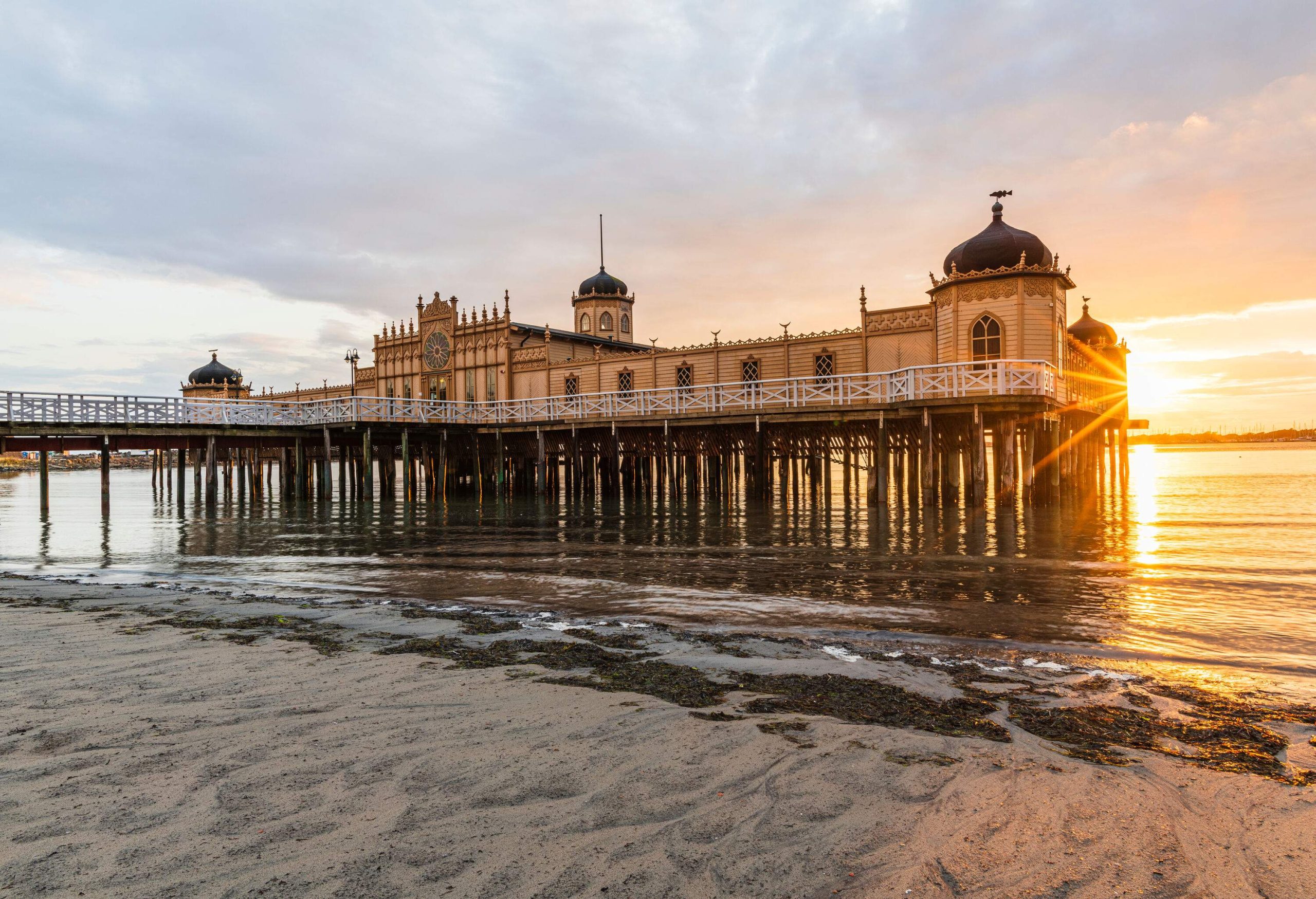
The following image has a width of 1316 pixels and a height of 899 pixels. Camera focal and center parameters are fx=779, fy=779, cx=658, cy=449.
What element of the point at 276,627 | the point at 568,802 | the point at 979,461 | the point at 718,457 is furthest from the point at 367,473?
the point at 568,802

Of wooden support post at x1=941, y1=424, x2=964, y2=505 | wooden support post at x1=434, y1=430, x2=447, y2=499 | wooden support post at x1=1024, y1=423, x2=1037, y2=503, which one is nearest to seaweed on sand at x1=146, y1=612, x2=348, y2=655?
wooden support post at x1=941, y1=424, x2=964, y2=505

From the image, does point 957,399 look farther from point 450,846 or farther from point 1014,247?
point 450,846

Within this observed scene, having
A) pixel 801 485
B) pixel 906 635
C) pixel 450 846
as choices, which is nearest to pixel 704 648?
pixel 906 635

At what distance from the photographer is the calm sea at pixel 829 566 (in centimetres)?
785

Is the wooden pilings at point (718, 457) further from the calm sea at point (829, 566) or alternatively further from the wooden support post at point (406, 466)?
the calm sea at point (829, 566)

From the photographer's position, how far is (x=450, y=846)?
322 centimetres

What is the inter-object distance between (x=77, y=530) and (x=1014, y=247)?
30.1m

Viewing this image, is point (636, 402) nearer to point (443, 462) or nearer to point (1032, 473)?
point (443, 462)

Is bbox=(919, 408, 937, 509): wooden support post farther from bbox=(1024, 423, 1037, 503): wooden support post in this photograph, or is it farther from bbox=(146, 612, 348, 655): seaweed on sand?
bbox=(146, 612, 348, 655): seaweed on sand

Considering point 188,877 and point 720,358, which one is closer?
point 188,877

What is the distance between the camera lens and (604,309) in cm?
5116

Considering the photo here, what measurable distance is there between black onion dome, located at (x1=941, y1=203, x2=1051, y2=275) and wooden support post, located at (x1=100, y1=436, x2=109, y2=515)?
101 ft

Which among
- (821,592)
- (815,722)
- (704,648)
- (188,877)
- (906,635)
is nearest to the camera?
(188,877)

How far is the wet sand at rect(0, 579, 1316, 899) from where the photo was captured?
301 cm
